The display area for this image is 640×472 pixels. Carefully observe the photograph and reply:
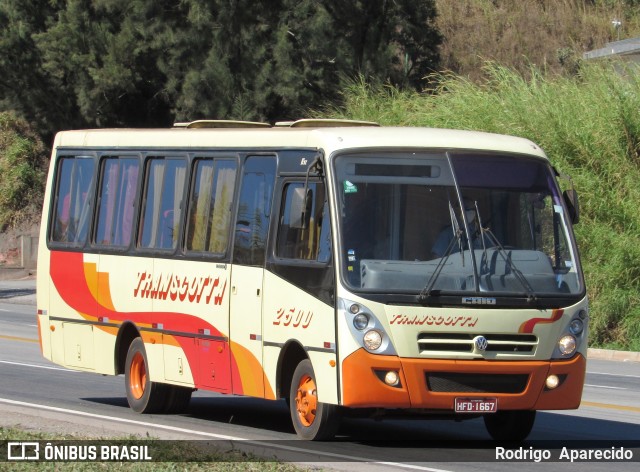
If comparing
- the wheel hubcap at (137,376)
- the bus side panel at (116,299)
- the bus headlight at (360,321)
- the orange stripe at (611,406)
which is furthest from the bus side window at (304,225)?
the orange stripe at (611,406)

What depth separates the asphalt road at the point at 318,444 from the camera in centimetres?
1077

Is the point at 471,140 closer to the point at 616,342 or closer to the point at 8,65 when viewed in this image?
the point at 616,342

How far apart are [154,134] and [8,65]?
86.7ft

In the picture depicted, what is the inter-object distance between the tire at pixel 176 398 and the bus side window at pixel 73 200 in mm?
2224

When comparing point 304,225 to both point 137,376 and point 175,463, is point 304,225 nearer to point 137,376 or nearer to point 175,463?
point 175,463

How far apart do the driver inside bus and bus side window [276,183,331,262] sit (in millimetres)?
895

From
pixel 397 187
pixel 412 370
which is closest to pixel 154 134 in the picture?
pixel 397 187

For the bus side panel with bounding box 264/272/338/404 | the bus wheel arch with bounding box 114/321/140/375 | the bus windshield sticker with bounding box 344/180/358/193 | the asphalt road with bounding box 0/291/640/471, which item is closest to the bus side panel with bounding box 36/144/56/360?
the asphalt road with bounding box 0/291/640/471

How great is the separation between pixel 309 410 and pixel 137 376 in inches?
134

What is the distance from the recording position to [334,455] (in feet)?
35.4

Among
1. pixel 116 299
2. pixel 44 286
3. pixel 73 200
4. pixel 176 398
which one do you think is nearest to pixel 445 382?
pixel 176 398

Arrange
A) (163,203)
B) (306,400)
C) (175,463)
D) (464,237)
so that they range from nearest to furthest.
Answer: (175,463), (464,237), (306,400), (163,203)

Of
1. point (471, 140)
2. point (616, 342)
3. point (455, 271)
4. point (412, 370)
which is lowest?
point (616, 342)

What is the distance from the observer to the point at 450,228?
11.5 metres
